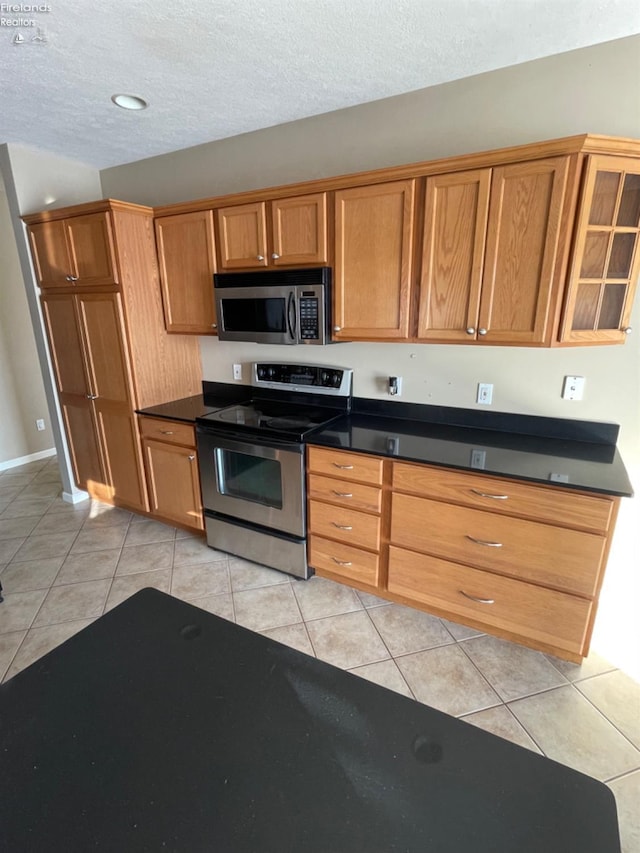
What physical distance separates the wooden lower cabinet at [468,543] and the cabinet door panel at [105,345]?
1477 millimetres

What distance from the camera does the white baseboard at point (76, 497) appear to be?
351 centimetres

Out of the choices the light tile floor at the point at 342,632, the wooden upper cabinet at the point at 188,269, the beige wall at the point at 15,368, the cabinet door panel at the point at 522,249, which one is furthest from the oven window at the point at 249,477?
the beige wall at the point at 15,368

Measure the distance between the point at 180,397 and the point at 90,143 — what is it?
1.73 metres

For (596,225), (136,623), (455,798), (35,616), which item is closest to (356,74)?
(596,225)

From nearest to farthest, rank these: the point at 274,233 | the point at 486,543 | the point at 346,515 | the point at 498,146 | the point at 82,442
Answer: the point at 486,543 < the point at 498,146 < the point at 346,515 < the point at 274,233 < the point at 82,442

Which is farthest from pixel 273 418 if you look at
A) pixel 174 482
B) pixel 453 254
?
pixel 453 254

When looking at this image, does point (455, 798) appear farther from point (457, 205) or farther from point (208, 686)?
point (457, 205)

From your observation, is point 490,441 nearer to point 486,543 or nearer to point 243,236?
point 486,543

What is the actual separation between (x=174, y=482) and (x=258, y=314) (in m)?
1.26

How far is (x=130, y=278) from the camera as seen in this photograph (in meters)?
2.70

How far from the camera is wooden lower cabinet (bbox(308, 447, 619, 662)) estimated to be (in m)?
1.75

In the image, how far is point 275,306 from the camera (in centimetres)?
240

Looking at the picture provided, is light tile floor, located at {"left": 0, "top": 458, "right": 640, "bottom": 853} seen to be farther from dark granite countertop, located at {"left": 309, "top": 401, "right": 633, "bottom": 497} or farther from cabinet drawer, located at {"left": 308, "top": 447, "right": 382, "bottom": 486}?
dark granite countertop, located at {"left": 309, "top": 401, "right": 633, "bottom": 497}

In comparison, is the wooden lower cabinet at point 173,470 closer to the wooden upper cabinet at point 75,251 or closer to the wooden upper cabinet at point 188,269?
the wooden upper cabinet at point 188,269
